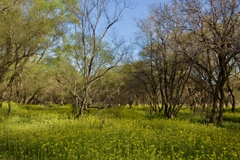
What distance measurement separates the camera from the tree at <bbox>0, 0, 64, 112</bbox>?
16094 millimetres

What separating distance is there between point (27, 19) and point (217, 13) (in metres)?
12.7

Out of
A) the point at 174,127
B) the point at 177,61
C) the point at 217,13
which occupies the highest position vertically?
the point at 217,13

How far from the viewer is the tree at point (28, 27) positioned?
16.1 meters

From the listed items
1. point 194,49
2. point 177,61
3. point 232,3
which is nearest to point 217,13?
point 232,3

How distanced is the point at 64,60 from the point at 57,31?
10.2ft

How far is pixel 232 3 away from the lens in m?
13.2

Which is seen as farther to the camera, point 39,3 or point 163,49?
point 163,49

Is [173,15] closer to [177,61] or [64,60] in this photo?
[177,61]

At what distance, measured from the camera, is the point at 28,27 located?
56.0 ft

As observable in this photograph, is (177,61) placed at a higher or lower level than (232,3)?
lower

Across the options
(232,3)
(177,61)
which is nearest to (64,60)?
(177,61)

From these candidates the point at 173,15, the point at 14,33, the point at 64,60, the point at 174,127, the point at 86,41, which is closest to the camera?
the point at 174,127

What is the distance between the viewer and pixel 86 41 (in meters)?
19.3

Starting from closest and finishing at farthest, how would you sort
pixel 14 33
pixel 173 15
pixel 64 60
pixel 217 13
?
pixel 217 13, pixel 14 33, pixel 173 15, pixel 64 60
